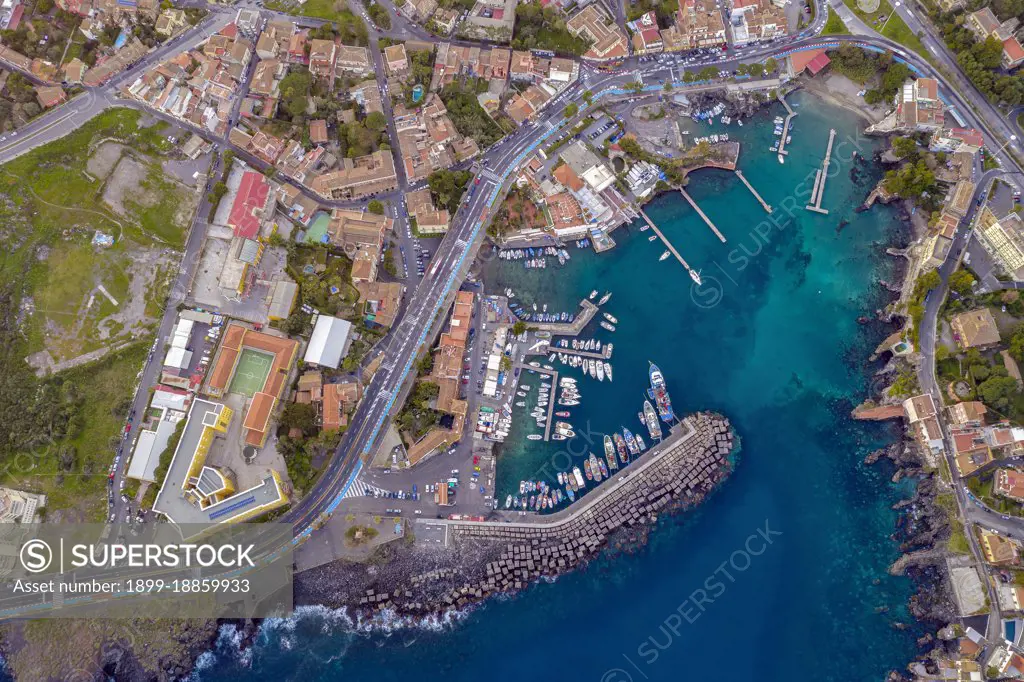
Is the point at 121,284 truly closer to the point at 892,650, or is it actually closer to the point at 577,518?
the point at 577,518

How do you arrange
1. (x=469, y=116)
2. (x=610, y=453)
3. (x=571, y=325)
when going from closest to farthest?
(x=610, y=453) → (x=571, y=325) → (x=469, y=116)

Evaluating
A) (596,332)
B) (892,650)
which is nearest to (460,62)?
(596,332)

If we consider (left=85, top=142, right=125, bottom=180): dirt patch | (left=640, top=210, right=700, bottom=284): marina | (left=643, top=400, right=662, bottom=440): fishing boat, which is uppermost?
(left=640, top=210, right=700, bottom=284): marina

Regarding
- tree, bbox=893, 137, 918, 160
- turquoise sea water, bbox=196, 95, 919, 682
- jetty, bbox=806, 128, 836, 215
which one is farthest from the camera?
jetty, bbox=806, 128, 836, 215

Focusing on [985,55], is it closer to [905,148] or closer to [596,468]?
[905,148]

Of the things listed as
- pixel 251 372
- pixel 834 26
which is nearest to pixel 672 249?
pixel 834 26

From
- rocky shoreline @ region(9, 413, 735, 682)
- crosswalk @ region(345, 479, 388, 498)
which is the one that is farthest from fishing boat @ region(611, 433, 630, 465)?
crosswalk @ region(345, 479, 388, 498)

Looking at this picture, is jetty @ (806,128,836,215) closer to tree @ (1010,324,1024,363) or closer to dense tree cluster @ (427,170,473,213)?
tree @ (1010,324,1024,363)
